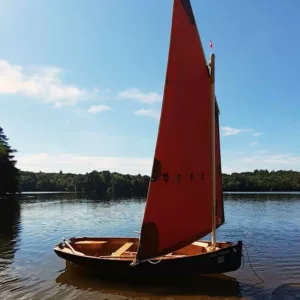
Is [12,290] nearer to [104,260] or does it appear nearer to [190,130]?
[104,260]

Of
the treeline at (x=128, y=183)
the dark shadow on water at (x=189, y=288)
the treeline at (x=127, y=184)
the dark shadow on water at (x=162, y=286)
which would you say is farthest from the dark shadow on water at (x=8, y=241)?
the treeline at (x=128, y=183)

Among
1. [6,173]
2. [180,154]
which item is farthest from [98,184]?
[180,154]

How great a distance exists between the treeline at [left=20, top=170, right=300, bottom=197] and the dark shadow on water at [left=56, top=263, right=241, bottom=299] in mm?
132757

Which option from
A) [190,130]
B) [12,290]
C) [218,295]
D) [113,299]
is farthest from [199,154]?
[12,290]

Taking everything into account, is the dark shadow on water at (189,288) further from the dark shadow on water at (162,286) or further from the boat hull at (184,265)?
the boat hull at (184,265)

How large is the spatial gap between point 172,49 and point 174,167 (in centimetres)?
443

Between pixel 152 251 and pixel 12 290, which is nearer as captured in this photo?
pixel 152 251

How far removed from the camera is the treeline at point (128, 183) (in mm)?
160250

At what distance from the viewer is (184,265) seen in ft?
46.4

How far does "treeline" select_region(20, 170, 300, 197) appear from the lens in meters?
160

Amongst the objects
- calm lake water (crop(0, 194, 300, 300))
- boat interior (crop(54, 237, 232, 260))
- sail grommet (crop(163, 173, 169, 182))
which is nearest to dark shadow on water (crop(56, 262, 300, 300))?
calm lake water (crop(0, 194, 300, 300))

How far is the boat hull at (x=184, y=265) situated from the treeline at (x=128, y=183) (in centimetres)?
13387

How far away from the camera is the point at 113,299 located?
1366 cm

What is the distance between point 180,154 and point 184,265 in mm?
4525
